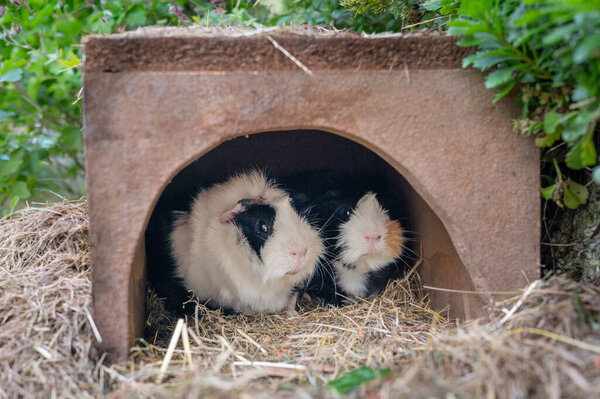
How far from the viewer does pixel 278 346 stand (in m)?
1.80

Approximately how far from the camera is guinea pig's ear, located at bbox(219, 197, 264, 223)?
1989 mm

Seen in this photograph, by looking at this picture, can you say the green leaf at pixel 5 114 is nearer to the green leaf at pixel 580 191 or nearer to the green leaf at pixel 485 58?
the green leaf at pixel 485 58

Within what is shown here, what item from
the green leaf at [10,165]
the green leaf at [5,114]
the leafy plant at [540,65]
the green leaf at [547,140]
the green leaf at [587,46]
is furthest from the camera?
the green leaf at [5,114]

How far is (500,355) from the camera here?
1.19m

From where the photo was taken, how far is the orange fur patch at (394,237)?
85.4 inches

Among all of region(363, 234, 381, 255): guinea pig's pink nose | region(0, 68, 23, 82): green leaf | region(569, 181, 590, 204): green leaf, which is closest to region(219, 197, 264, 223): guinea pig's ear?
region(363, 234, 381, 255): guinea pig's pink nose

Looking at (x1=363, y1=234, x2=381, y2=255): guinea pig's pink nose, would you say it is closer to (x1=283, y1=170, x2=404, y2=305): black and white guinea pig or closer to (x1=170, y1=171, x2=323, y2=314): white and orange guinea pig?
(x1=283, y1=170, x2=404, y2=305): black and white guinea pig

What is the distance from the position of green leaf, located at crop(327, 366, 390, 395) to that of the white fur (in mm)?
772

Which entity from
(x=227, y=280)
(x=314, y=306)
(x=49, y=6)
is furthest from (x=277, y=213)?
(x=49, y=6)

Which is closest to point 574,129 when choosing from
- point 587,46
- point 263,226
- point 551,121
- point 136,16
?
point 551,121

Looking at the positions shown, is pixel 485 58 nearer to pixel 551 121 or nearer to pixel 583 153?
pixel 551 121

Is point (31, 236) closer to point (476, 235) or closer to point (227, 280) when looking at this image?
point (227, 280)

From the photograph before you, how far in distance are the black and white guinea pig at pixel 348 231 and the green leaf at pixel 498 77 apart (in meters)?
0.88

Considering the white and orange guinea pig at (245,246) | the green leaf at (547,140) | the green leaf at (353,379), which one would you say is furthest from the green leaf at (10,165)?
the green leaf at (547,140)
